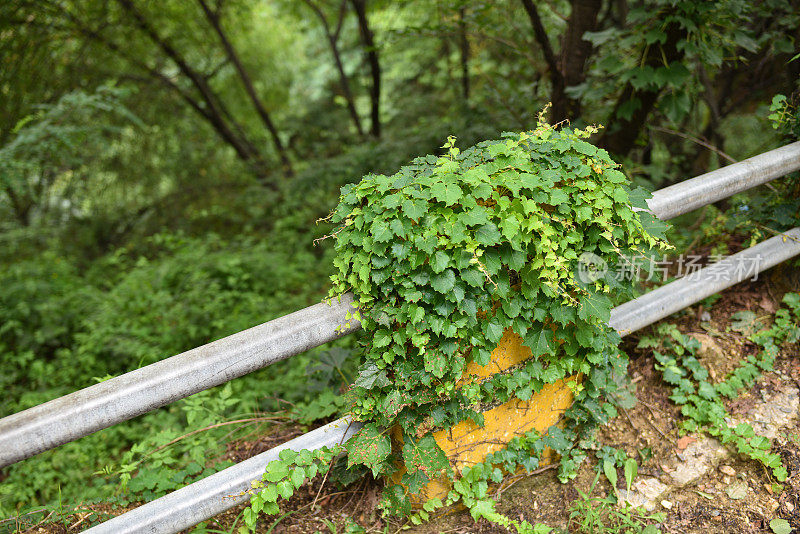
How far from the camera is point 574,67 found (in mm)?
4074

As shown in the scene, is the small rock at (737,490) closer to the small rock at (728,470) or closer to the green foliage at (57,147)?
the small rock at (728,470)

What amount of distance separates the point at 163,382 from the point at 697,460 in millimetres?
2389

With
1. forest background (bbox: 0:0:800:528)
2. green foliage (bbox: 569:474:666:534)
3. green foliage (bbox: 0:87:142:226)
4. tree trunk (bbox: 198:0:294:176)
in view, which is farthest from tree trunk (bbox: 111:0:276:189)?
green foliage (bbox: 569:474:666:534)

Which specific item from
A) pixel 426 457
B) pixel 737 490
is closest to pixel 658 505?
pixel 737 490

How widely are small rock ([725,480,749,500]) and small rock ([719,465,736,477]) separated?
0.04 meters

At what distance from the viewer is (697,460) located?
91.5 inches

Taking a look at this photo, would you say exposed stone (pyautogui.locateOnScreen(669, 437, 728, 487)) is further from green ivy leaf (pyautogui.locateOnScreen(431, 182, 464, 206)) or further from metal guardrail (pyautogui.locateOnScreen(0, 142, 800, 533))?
green ivy leaf (pyautogui.locateOnScreen(431, 182, 464, 206))

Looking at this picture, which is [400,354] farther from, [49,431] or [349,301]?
[49,431]

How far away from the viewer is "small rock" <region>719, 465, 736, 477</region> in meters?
2.25

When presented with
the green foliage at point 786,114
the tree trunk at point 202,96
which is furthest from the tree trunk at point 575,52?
the tree trunk at point 202,96

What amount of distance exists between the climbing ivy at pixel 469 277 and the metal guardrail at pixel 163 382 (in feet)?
0.55

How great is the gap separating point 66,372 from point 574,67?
17.4 ft

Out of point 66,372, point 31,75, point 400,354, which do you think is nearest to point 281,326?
point 400,354

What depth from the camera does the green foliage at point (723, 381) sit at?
2283 mm
